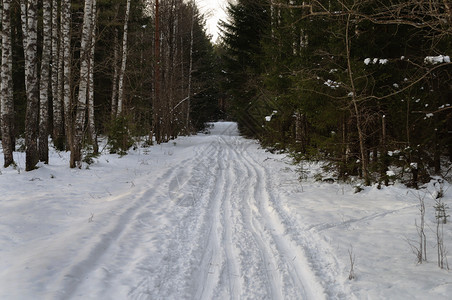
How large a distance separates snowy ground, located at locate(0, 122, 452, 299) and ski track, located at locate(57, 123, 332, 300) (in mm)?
20

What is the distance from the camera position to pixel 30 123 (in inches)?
358

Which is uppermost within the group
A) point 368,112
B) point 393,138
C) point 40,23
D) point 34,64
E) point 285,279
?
point 40,23

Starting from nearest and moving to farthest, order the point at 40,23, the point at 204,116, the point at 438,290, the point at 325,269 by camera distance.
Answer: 1. the point at 438,290
2. the point at 325,269
3. the point at 40,23
4. the point at 204,116

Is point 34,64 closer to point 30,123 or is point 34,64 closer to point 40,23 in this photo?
point 30,123

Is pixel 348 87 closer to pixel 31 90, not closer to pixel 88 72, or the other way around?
pixel 88 72

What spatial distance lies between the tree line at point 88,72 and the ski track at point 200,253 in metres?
4.78

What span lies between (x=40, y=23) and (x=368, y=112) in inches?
884

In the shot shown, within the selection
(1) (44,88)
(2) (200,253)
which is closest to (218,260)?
(2) (200,253)

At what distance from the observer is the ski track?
3.54 m

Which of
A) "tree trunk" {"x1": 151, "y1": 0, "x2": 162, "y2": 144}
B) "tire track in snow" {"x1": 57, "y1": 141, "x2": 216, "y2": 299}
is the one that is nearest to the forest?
"tire track in snow" {"x1": 57, "y1": 141, "x2": 216, "y2": 299}

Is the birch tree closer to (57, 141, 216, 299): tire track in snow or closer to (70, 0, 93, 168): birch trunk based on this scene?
(70, 0, 93, 168): birch trunk

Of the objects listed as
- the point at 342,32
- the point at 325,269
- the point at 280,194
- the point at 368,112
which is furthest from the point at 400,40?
the point at 325,269

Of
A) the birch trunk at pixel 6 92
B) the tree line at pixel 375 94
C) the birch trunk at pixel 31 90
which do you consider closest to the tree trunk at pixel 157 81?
the birch trunk at pixel 6 92

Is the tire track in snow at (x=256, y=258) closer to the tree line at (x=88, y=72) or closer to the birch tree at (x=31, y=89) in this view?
the birch tree at (x=31, y=89)
